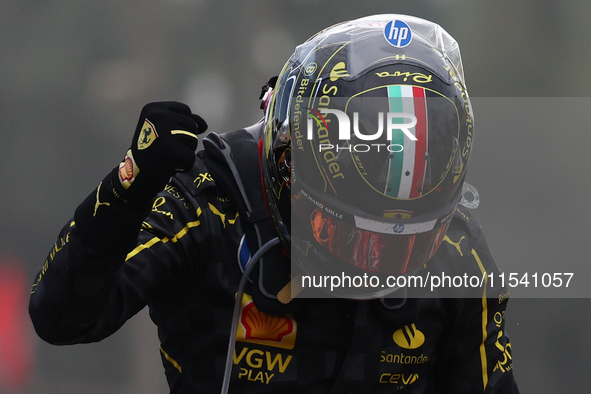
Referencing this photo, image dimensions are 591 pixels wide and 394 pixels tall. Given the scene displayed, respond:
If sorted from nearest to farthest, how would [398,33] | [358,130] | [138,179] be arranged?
[138,179]
[358,130]
[398,33]

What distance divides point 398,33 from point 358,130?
0.24 m

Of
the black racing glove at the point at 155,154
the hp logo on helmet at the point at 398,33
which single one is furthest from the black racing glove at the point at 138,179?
the hp logo on helmet at the point at 398,33

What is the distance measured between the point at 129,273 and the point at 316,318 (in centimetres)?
39

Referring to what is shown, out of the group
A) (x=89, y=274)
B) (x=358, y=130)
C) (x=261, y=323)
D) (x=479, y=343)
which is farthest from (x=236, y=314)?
(x=479, y=343)

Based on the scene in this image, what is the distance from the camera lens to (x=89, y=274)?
1.01 meters

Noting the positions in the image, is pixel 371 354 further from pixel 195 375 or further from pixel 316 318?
pixel 195 375

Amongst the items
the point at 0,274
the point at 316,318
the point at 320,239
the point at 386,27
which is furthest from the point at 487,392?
the point at 0,274

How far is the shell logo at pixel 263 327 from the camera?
127 cm

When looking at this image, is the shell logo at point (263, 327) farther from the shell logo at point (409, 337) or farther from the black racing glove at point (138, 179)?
the black racing glove at point (138, 179)

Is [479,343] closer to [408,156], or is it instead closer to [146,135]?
[408,156]

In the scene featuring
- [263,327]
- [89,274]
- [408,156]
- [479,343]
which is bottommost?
[479,343]

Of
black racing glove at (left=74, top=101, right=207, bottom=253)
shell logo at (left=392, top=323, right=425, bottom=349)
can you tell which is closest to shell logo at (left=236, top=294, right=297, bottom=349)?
shell logo at (left=392, top=323, right=425, bottom=349)

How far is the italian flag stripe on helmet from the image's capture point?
1052mm

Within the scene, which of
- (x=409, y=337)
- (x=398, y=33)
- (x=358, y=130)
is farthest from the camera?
(x=409, y=337)
